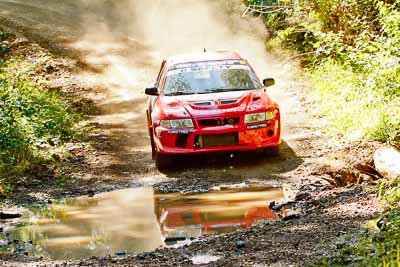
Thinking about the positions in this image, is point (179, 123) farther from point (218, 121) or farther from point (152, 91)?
point (152, 91)

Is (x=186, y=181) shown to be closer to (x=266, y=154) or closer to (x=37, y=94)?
(x=266, y=154)

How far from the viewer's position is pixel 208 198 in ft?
32.3

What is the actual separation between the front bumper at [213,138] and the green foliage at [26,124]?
2.28 metres

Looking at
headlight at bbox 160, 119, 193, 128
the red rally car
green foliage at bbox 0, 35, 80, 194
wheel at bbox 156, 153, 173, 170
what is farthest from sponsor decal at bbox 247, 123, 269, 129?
green foliage at bbox 0, 35, 80, 194

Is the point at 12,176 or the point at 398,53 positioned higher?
the point at 398,53

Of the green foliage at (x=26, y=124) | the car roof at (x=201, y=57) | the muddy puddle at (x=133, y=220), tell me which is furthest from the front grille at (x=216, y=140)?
Answer: the green foliage at (x=26, y=124)

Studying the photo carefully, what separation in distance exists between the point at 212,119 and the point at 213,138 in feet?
0.94

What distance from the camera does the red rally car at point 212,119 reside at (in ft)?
37.4

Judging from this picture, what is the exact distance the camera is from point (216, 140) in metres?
11.4

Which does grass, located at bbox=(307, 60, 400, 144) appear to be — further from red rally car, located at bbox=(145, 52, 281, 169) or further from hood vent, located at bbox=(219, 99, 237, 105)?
hood vent, located at bbox=(219, 99, 237, 105)

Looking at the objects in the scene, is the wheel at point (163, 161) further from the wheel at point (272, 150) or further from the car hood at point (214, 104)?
the wheel at point (272, 150)

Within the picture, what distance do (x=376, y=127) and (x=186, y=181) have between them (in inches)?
118

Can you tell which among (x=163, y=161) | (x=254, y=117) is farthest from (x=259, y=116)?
(x=163, y=161)

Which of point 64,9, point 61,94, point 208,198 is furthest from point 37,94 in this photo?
point 64,9
